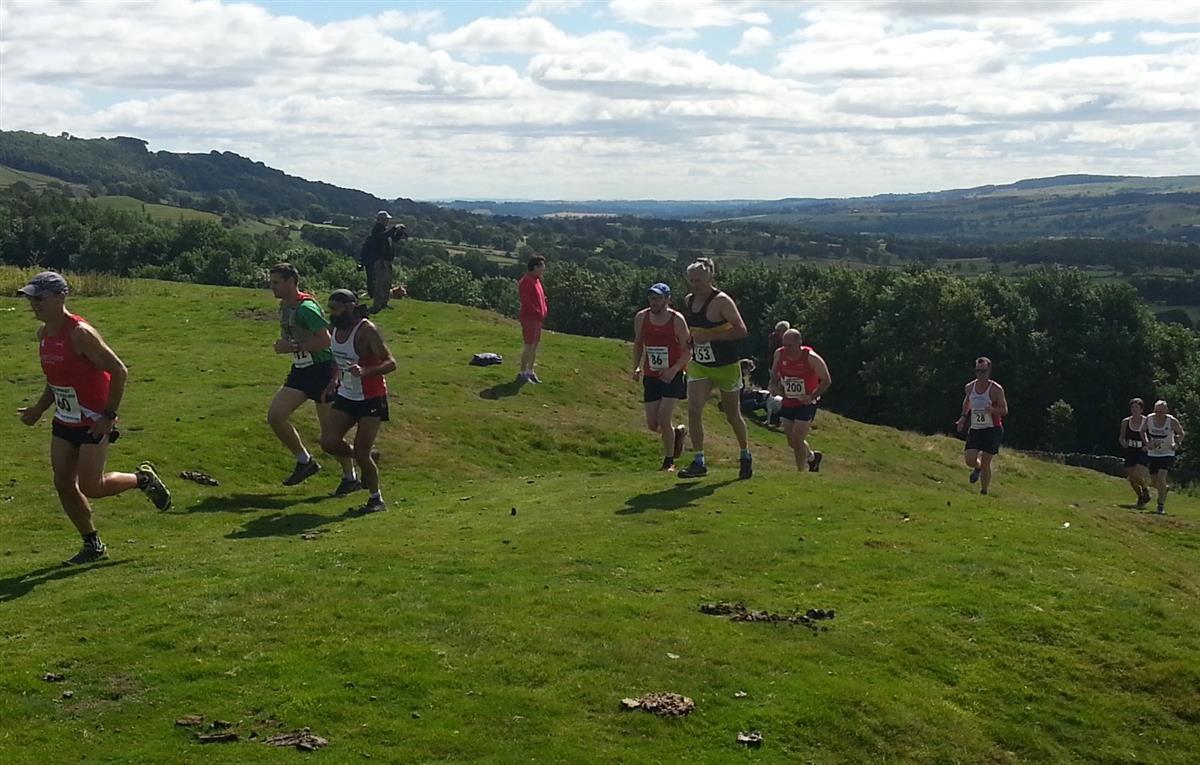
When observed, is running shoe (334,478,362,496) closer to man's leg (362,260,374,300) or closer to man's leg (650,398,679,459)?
man's leg (650,398,679,459)

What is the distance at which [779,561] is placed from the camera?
47.2 ft

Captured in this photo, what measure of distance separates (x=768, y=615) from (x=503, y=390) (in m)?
19.9

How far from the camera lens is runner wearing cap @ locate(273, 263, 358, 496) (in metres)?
16.8

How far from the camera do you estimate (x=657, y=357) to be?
1867cm

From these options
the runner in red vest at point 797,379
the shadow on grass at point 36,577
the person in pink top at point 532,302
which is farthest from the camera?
the person in pink top at point 532,302

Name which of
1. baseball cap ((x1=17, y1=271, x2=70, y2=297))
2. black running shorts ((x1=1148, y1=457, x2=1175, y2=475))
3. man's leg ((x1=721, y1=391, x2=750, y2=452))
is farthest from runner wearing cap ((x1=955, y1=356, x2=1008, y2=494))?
baseball cap ((x1=17, y1=271, x2=70, y2=297))

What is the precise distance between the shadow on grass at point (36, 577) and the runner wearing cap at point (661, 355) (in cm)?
827

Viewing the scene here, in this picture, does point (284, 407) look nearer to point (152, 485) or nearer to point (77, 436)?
point (152, 485)

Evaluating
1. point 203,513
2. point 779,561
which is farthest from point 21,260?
point 779,561

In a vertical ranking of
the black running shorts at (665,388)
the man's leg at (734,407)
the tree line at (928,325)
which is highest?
the black running shorts at (665,388)

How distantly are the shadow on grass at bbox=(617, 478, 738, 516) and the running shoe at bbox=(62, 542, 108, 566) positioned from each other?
6.66m

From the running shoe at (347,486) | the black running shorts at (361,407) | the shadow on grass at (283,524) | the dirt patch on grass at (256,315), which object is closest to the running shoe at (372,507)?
the shadow on grass at (283,524)

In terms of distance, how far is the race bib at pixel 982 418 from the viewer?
74.2 feet

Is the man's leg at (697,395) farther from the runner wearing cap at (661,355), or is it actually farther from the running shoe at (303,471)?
the running shoe at (303,471)
